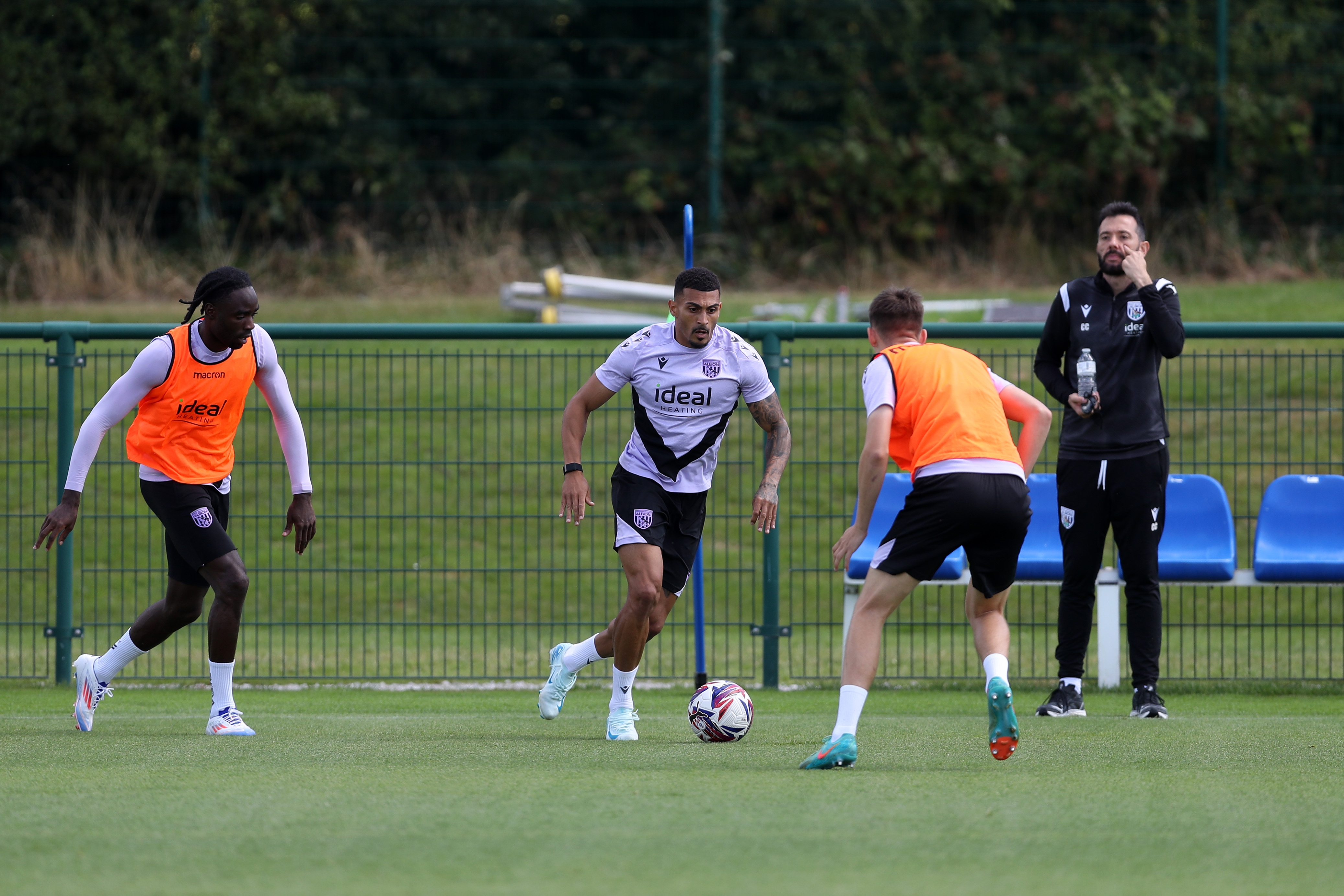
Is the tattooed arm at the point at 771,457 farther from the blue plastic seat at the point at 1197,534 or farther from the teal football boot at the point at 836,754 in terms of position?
the blue plastic seat at the point at 1197,534

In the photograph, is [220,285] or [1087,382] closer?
[220,285]

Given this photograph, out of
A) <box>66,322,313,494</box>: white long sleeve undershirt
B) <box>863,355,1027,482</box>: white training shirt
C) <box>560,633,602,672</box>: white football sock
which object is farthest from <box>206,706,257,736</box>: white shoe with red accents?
<box>863,355,1027,482</box>: white training shirt

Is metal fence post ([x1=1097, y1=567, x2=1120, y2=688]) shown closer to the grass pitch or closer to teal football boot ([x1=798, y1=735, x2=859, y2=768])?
the grass pitch

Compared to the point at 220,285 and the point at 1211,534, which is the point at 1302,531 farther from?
the point at 220,285

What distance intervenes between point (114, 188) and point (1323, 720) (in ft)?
56.2

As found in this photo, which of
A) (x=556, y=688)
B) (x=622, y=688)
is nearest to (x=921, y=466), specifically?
(x=622, y=688)

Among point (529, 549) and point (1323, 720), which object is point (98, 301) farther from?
point (1323, 720)

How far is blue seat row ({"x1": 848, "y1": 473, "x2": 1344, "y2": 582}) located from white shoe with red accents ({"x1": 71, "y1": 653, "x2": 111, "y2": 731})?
379 centimetres

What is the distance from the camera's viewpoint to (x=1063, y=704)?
289 inches

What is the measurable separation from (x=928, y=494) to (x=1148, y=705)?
239 centimetres

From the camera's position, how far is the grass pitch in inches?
146

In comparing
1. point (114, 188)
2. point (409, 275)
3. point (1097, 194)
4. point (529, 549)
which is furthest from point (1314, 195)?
point (114, 188)

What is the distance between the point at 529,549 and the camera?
32.5ft

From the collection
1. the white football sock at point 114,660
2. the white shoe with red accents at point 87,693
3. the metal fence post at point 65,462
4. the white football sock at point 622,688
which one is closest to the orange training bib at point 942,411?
the white football sock at point 622,688
